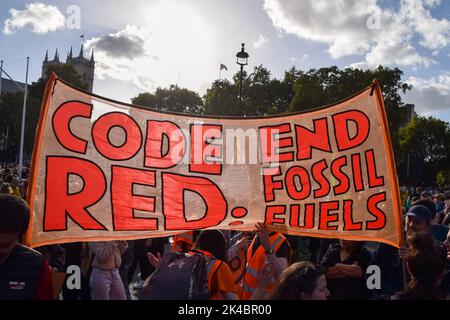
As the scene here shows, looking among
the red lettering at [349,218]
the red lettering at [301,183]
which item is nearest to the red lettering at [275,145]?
the red lettering at [301,183]

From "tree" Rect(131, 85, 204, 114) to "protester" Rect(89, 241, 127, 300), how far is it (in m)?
68.6

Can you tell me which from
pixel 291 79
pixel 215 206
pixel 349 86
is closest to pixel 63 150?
pixel 215 206

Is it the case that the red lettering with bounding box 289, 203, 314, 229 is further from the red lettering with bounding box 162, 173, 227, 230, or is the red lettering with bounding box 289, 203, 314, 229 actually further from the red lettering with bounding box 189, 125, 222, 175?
the red lettering with bounding box 189, 125, 222, 175

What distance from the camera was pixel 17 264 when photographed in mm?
2500

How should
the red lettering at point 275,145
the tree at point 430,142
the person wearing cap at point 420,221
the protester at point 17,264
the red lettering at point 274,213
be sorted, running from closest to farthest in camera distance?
the protester at point 17,264 < the red lettering at point 274,213 < the person wearing cap at point 420,221 < the red lettering at point 275,145 < the tree at point 430,142

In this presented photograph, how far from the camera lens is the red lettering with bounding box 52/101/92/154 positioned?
397 centimetres

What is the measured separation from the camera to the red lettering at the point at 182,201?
13.9 ft


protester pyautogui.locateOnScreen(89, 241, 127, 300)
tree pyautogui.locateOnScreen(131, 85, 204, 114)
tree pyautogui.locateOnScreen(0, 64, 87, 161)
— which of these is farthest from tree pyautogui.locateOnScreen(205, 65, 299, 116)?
protester pyautogui.locateOnScreen(89, 241, 127, 300)

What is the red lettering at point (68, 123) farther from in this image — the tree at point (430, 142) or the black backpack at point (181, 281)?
the tree at point (430, 142)

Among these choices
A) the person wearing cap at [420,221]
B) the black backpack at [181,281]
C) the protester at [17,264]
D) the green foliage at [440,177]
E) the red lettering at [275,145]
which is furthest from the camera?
the green foliage at [440,177]

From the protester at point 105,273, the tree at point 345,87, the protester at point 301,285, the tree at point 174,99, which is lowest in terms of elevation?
the protester at point 105,273

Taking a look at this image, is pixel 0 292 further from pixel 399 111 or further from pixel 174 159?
pixel 399 111

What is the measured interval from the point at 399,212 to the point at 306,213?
87 cm

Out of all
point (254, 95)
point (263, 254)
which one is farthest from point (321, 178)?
point (254, 95)
